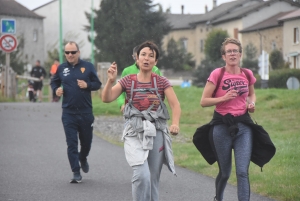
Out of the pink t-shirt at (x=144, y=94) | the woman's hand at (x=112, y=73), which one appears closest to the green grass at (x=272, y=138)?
the pink t-shirt at (x=144, y=94)

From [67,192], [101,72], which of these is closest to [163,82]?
[67,192]

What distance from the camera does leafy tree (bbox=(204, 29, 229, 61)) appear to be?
60369 millimetres

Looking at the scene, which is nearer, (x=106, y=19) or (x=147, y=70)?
(x=147, y=70)

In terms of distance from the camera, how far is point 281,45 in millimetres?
22906

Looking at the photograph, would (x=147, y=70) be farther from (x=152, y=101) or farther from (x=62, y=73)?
(x=62, y=73)

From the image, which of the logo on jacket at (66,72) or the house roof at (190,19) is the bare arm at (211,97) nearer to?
the logo on jacket at (66,72)

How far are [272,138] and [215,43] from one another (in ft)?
161

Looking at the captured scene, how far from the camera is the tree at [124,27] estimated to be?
188 ft

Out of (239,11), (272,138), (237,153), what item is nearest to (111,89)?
(237,153)

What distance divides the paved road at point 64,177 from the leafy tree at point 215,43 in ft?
143

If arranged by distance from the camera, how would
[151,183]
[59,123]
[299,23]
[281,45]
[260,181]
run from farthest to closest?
[281,45]
[59,123]
[299,23]
[260,181]
[151,183]

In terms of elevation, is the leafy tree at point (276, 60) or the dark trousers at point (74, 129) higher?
the leafy tree at point (276, 60)

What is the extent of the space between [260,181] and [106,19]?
51343 millimetres

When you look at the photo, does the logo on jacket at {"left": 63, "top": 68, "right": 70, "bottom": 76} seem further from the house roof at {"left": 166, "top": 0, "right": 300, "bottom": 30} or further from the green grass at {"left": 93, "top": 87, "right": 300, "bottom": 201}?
the house roof at {"left": 166, "top": 0, "right": 300, "bottom": 30}
